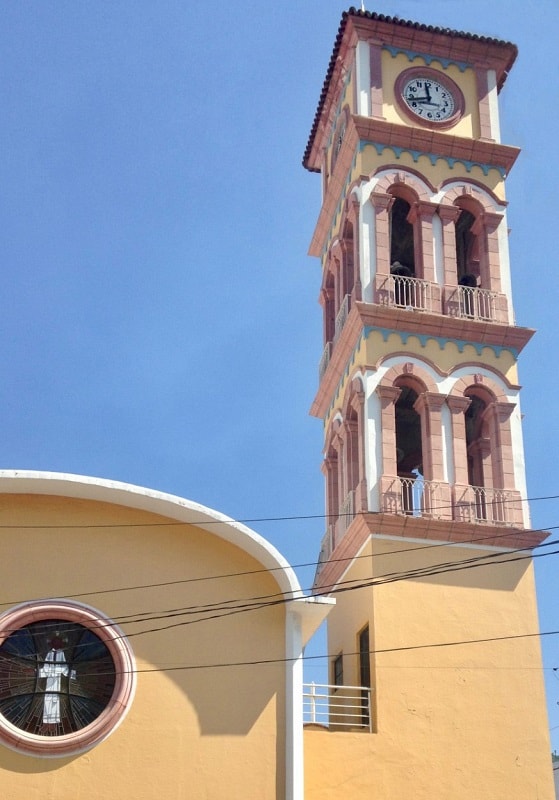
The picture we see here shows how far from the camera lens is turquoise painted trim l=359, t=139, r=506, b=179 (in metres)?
22.4

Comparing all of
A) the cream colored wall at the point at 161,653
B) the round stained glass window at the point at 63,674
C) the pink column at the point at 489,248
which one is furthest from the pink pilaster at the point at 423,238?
the round stained glass window at the point at 63,674

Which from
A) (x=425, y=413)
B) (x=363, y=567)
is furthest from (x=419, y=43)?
(x=363, y=567)

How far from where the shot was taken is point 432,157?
22.6m

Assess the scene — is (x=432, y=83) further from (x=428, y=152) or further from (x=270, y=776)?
(x=270, y=776)

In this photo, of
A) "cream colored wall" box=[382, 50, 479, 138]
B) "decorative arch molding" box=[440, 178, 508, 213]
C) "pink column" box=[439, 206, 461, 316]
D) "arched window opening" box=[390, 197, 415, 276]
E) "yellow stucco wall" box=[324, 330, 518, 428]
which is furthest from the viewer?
"arched window opening" box=[390, 197, 415, 276]

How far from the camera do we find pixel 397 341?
811 inches

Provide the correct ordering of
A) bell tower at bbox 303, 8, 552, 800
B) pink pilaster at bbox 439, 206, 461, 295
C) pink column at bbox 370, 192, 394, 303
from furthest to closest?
pink pilaster at bbox 439, 206, 461, 295, pink column at bbox 370, 192, 394, 303, bell tower at bbox 303, 8, 552, 800

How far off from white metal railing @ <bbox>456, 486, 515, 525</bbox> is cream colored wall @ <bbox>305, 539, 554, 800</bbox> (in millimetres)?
701

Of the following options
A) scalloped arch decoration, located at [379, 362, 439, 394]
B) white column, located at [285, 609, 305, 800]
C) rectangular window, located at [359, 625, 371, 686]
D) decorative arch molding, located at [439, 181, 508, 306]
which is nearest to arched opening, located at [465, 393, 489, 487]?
scalloped arch decoration, located at [379, 362, 439, 394]

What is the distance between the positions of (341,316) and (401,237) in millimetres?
2612

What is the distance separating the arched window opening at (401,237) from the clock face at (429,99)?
1.70m

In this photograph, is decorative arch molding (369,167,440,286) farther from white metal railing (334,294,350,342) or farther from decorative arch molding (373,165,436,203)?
white metal railing (334,294,350,342)

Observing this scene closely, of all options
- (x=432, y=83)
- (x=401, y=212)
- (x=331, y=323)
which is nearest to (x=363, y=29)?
(x=432, y=83)

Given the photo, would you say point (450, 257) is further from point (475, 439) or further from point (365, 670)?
point (365, 670)
